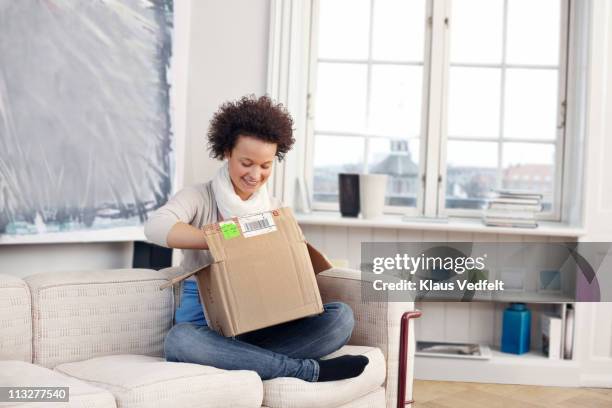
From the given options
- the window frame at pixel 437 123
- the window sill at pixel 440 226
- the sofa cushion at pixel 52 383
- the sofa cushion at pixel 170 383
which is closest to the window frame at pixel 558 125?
the window frame at pixel 437 123

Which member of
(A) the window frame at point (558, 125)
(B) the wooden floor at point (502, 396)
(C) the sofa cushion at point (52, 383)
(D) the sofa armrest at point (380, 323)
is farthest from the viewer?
(A) the window frame at point (558, 125)

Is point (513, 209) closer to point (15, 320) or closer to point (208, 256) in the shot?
point (208, 256)

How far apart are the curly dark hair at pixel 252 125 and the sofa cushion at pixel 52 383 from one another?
0.89m

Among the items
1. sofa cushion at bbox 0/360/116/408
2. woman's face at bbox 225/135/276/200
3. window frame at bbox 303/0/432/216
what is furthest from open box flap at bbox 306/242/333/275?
window frame at bbox 303/0/432/216

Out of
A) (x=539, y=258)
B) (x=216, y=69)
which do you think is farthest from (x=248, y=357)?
(x=539, y=258)

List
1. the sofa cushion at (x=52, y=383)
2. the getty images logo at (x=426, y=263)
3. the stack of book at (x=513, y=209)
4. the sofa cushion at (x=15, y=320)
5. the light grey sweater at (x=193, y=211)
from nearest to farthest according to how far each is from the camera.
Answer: the sofa cushion at (x=52, y=383), the sofa cushion at (x=15, y=320), the light grey sweater at (x=193, y=211), the stack of book at (x=513, y=209), the getty images logo at (x=426, y=263)

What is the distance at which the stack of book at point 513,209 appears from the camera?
12.2 feet

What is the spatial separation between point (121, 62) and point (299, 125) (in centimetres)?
130

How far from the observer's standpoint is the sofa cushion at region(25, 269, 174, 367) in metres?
2.14

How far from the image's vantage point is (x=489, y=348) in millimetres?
3816

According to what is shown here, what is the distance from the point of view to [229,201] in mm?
2363

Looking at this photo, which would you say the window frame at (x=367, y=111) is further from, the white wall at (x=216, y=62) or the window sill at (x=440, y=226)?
the white wall at (x=216, y=62)

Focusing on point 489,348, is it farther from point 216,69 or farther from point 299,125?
point 216,69

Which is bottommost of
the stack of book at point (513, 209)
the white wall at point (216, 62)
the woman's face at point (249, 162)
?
the stack of book at point (513, 209)
